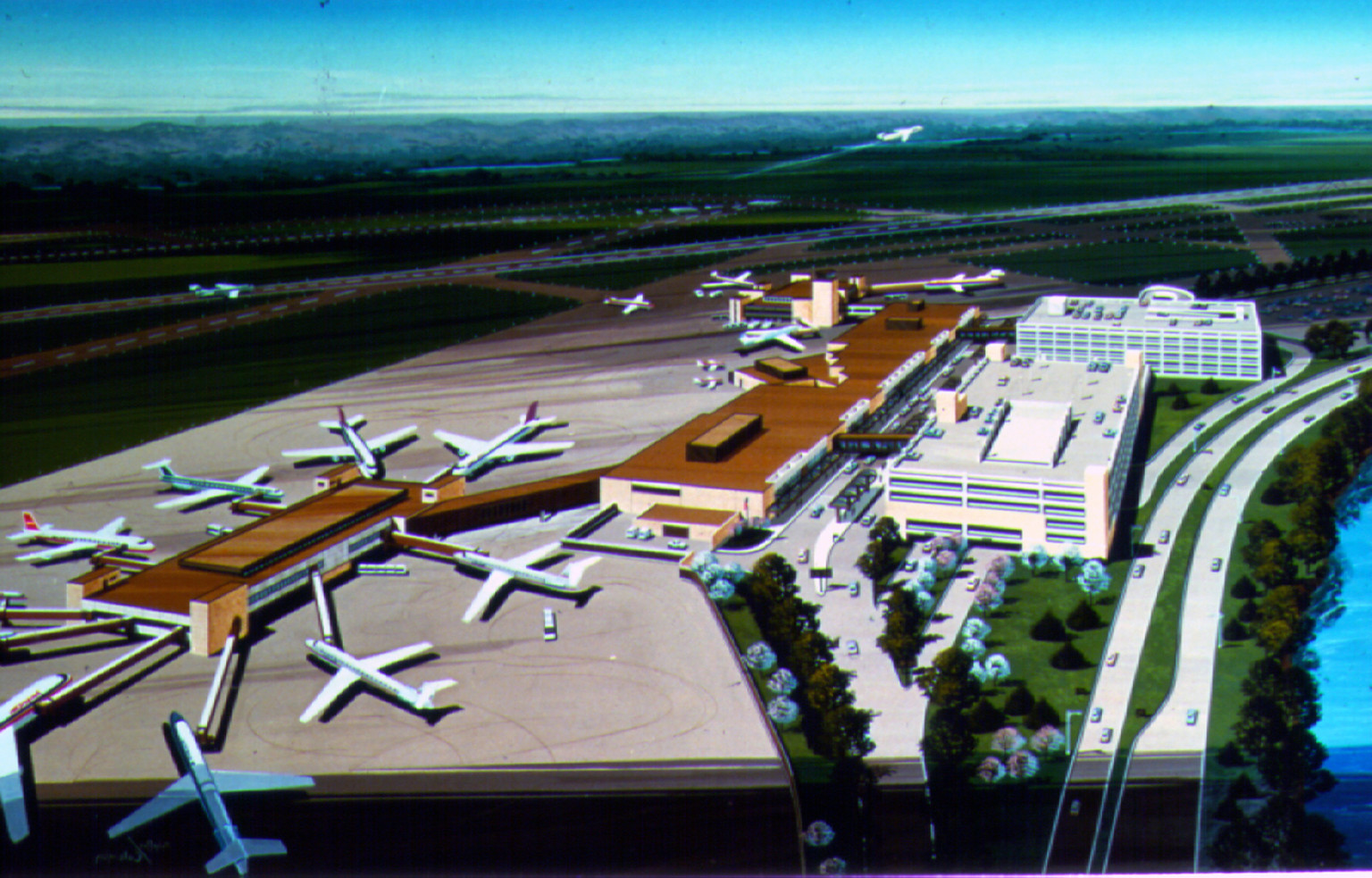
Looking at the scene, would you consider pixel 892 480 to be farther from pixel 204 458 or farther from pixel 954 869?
pixel 204 458

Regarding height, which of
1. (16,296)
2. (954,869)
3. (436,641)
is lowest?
(954,869)

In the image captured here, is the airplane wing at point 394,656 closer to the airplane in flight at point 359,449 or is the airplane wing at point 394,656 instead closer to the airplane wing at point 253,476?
the airplane in flight at point 359,449

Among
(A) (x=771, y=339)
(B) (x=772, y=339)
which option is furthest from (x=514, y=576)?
(B) (x=772, y=339)

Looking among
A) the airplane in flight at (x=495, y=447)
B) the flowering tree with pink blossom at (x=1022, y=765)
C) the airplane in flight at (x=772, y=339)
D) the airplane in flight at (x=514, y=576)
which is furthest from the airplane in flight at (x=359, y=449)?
the flowering tree with pink blossom at (x=1022, y=765)

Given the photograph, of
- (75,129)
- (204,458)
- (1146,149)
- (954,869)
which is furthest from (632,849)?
(1146,149)

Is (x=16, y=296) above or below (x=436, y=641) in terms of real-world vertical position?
above
